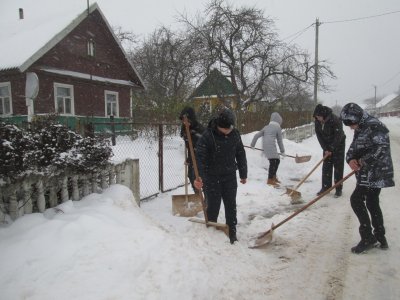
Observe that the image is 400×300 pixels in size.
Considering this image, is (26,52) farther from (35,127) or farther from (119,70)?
(35,127)

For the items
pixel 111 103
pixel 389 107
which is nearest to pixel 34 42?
pixel 111 103

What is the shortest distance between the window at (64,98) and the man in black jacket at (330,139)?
42.3 ft

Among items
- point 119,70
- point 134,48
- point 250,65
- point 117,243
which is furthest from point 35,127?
point 134,48

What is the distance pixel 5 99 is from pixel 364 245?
16.7 meters

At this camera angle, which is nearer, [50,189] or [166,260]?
[166,260]

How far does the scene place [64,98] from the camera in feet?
54.0

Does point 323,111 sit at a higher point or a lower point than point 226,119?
higher

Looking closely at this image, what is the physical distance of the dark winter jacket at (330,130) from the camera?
6.49 m

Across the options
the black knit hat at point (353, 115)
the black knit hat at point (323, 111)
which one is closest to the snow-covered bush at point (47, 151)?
the black knit hat at point (353, 115)

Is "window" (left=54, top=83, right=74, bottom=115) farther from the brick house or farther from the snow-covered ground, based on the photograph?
the snow-covered ground

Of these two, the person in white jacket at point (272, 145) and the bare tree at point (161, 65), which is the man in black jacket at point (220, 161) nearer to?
the person in white jacket at point (272, 145)

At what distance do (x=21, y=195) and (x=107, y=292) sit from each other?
149 cm

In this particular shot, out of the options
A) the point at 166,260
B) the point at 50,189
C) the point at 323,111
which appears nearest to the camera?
the point at 166,260

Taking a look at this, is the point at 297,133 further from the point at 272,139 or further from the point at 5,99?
the point at 5,99
